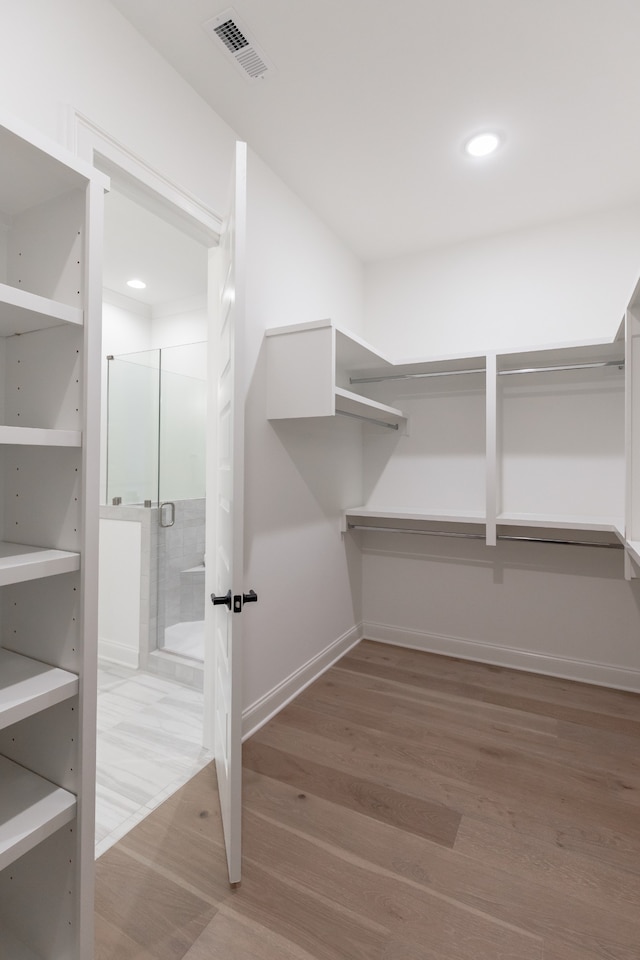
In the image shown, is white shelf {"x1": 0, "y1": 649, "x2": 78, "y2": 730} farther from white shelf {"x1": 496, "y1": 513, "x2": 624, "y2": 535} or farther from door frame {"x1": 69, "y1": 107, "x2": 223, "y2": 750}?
white shelf {"x1": 496, "y1": 513, "x2": 624, "y2": 535}

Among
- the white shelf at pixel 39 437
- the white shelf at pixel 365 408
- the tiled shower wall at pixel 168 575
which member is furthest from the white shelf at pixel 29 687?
the tiled shower wall at pixel 168 575

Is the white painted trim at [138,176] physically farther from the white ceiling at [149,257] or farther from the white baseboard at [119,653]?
the white baseboard at [119,653]

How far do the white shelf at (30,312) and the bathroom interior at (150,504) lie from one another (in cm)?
178

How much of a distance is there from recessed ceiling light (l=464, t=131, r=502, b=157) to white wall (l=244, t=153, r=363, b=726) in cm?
92

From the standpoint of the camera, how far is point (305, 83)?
1863 millimetres

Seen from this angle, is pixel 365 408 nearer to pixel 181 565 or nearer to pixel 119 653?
pixel 181 565

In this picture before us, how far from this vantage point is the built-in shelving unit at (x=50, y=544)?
99 centimetres

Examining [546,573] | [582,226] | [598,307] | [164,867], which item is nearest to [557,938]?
[164,867]

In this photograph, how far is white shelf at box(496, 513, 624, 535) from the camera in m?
2.39

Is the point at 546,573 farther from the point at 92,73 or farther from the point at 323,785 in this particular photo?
the point at 92,73

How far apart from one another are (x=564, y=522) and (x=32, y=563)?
2.40 meters

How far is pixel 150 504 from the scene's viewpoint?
10.1 ft

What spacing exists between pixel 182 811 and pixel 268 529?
1.16 m

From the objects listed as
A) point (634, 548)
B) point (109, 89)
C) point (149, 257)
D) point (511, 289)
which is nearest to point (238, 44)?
point (109, 89)
